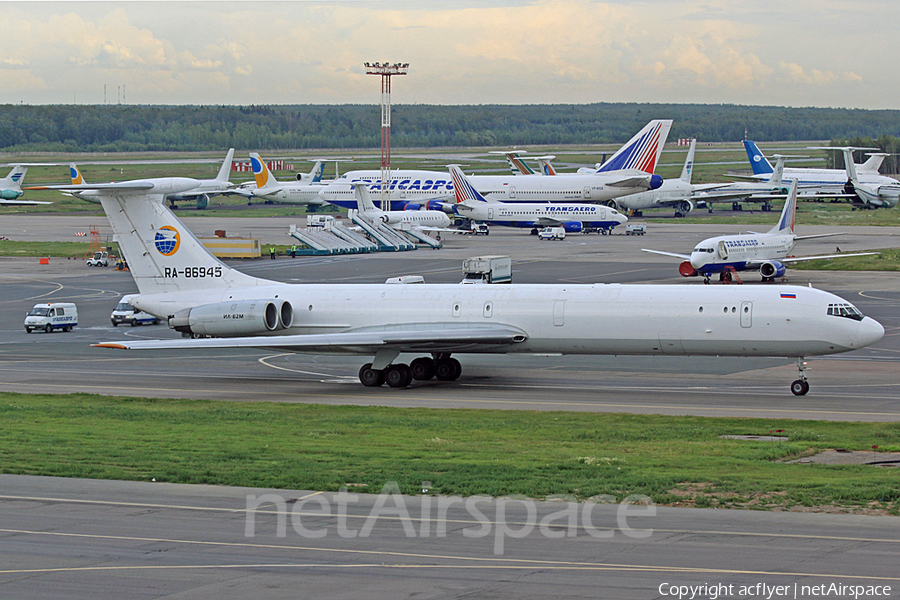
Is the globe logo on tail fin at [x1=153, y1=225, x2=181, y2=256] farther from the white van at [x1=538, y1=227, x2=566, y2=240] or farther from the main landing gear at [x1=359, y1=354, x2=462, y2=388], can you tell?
the white van at [x1=538, y1=227, x2=566, y2=240]

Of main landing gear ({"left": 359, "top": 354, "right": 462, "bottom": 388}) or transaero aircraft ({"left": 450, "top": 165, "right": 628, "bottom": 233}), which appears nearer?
main landing gear ({"left": 359, "top": 354, "right": 462, "bottom": 388})

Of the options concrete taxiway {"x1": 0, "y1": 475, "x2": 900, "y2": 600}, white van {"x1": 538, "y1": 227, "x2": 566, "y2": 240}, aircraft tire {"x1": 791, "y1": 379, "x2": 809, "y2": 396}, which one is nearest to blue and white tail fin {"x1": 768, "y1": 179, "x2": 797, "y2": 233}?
white van {"x1": 538, "y1": 227, "x2": 566, "y2": 240}

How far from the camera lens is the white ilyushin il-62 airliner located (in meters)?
35.8

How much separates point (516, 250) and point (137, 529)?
83.6 m

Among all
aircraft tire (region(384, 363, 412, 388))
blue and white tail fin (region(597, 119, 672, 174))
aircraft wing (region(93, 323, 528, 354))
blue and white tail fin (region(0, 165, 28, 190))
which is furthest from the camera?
blue and white tail fin (region(0, 165, 28, 190))

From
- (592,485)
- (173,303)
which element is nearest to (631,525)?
(592,485)

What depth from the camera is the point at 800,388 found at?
116 ft

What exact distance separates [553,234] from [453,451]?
87.5 meters

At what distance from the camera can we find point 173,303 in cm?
4228

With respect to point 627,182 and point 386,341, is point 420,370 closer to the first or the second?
point 386,341

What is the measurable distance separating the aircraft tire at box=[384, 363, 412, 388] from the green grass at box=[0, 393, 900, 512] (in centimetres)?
594

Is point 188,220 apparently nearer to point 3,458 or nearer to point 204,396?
point 204,396

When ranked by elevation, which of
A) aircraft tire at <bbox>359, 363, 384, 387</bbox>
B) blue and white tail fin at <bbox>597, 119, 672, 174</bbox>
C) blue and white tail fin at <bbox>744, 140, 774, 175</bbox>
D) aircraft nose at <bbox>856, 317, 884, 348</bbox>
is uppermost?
blue and white tail fin at <bbox>744, 140, 774, 175</bbox>

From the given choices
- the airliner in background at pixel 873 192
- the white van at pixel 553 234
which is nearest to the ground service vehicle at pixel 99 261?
the white van at pixel 553 234
